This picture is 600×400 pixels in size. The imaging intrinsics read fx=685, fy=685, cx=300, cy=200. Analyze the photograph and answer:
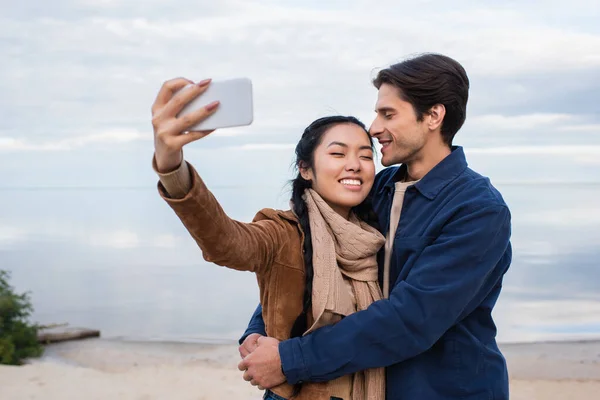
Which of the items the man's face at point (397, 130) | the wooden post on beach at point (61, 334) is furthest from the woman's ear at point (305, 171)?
the wooden post on beach at point (61, 334)

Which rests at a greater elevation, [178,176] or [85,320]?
[178,176]

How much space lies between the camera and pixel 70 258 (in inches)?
534

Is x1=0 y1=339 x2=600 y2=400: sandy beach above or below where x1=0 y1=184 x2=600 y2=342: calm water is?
below

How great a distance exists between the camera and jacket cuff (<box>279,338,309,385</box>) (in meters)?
1.81

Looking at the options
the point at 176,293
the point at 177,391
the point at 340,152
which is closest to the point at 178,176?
the point at 340,152

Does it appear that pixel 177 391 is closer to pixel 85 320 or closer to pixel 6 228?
pixel 85 320

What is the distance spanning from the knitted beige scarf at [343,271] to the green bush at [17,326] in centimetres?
478

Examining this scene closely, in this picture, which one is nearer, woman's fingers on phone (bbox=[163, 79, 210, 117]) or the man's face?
woman's fingers on phone (bbox=[163, 79, 210, 117])

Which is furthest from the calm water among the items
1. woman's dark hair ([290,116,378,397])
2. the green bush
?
the green bush

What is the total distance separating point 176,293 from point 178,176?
337 inches

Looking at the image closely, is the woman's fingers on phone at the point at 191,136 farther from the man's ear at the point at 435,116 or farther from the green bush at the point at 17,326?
the green bush at the point at 17,326

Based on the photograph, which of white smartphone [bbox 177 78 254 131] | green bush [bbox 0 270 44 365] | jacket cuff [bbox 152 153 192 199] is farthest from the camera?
green bush [bbox 0 270 44 365]

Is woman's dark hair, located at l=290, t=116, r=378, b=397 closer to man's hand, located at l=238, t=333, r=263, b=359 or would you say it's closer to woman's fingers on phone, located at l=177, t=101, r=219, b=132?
man's hand, located at l=238, t=333, r=263, b=359

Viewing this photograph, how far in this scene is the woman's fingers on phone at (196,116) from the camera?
1.44 metres
